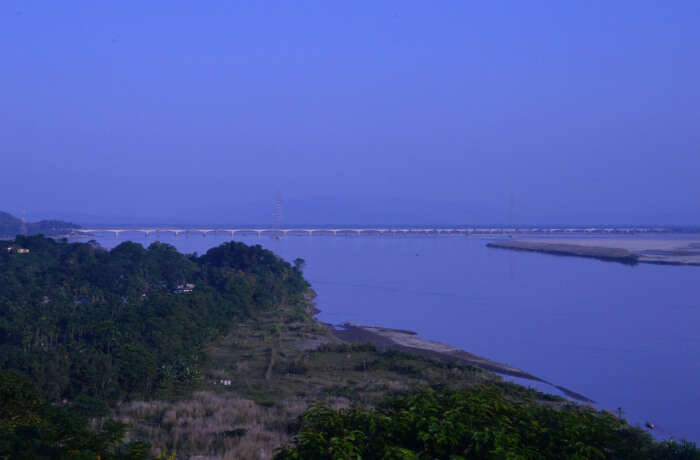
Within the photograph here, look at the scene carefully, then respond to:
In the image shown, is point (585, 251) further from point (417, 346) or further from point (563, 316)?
point (417, 346)

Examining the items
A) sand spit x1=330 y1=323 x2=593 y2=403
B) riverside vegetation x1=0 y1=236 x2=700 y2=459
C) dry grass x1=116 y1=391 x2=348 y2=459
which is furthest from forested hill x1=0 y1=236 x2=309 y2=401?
sand spit x1=330 y1=323 x2=593 y2=403

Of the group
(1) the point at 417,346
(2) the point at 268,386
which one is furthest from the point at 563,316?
(2) the point at 268,386

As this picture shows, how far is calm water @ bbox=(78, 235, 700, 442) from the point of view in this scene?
14.3 metres

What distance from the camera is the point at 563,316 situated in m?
23.5

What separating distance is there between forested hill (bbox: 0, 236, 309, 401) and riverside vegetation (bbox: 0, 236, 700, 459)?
5cm

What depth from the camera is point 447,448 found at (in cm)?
386

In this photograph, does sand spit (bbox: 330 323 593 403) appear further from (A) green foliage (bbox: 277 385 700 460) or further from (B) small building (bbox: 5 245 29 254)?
(B) small building (bbox: 5 245 29 254)

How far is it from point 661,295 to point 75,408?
2829 centimetres

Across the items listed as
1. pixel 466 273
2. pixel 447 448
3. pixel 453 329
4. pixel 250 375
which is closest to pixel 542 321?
pixel 453 329

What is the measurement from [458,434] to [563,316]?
69.3ft

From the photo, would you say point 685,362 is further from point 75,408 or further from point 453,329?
point 75,408

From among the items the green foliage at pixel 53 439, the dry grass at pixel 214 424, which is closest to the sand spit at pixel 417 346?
the dry grass at pixel 214 424

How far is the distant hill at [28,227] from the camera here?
206ft

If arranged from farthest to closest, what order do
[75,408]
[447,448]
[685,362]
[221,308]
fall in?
[221,308] < [685,362] < [75,408] < [447,448]
